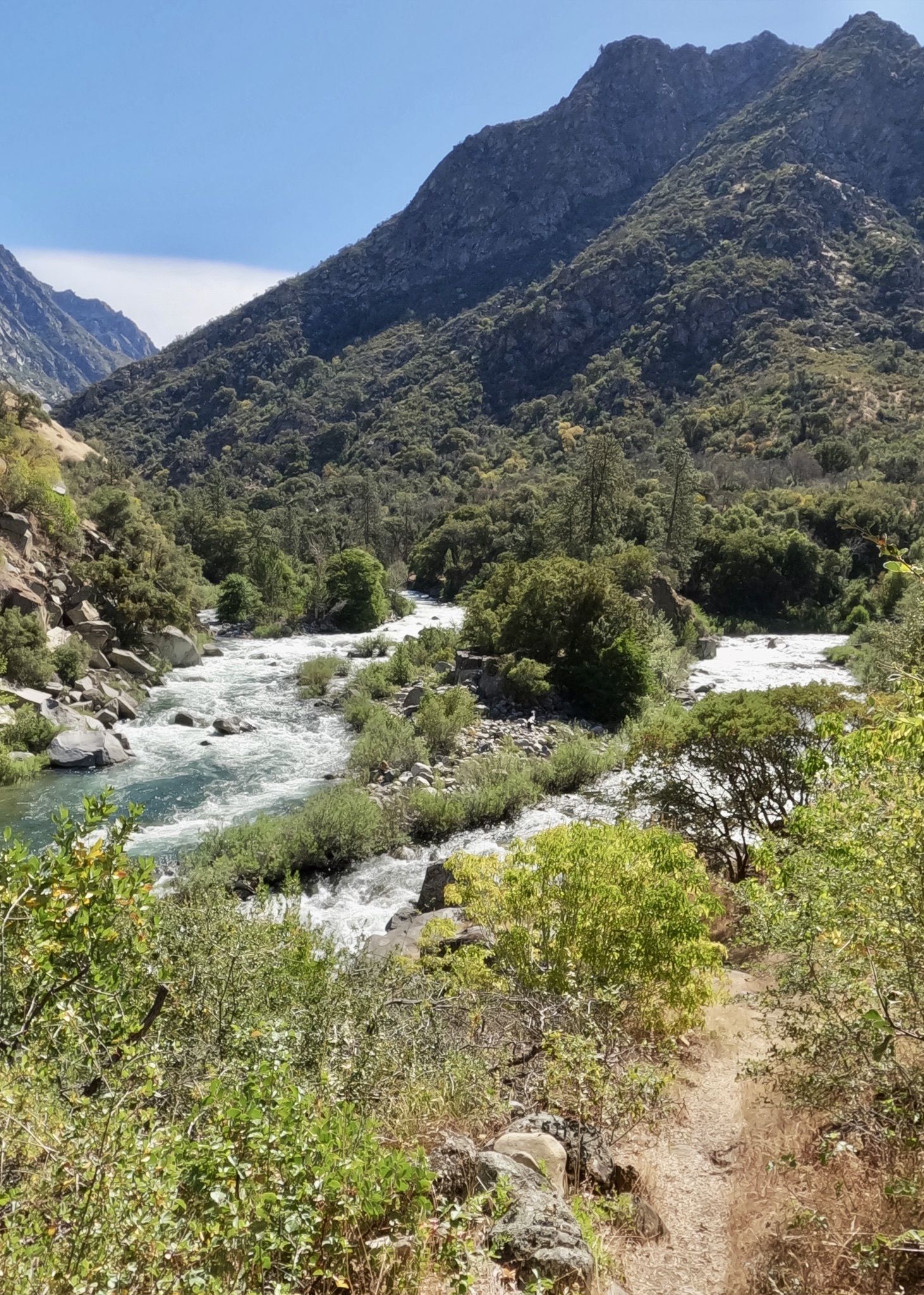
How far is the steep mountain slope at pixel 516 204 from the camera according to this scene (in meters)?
138

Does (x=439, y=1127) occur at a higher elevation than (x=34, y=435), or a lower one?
lower

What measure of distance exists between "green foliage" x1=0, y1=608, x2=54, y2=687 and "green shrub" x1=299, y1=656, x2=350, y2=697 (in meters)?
8.40

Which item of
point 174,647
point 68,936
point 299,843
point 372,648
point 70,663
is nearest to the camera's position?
point 68,936

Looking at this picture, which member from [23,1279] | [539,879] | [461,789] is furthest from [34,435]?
[23,1279]

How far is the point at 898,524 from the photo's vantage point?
141ft

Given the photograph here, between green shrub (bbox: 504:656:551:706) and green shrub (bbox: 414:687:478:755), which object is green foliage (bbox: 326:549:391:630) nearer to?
green shrub (bbox: 504:656:551:706)

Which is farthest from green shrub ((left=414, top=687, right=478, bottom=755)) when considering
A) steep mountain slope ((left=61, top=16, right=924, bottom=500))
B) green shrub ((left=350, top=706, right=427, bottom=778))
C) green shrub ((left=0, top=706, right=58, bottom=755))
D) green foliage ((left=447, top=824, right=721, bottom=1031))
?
steep mountain slope ((left=61, top=16, right=924, bottom=500))

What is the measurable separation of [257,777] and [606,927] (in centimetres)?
1349

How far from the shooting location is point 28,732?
18156 mm

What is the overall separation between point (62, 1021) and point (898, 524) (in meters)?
50.7

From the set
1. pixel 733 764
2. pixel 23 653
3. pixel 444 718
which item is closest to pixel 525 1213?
pixel 733 764

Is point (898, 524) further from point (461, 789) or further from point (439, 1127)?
point (439, 1127)

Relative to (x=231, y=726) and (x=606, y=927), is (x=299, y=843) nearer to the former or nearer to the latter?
(x=606, y=927)

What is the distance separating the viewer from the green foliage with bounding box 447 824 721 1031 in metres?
6.08
